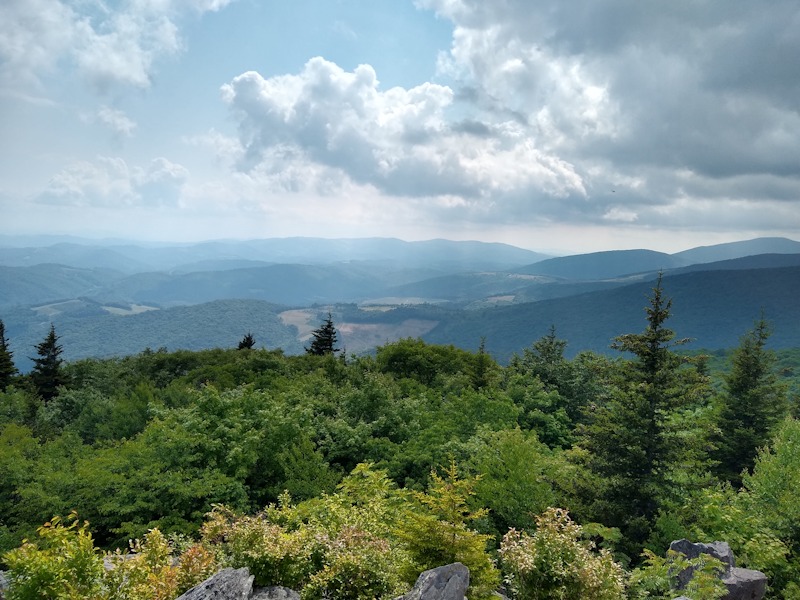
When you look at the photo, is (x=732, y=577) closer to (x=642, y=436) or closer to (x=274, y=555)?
(x=642, y=436)

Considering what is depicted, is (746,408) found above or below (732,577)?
below

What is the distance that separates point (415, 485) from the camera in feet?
61.1

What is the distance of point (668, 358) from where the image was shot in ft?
58.5

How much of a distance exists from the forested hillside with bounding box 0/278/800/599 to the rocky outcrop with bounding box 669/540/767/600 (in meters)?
0.74

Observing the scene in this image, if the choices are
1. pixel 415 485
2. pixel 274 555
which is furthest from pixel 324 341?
pixel 274 555

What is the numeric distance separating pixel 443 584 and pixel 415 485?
1073 cm

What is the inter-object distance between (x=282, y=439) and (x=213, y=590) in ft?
37.1

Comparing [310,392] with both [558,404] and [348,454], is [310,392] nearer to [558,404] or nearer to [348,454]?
[348,454]

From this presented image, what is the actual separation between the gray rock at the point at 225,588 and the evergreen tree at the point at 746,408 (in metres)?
29.5

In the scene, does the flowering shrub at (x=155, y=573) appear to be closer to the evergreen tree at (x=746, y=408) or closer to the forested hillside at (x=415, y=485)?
the forested hillside at (x=415, y=485)

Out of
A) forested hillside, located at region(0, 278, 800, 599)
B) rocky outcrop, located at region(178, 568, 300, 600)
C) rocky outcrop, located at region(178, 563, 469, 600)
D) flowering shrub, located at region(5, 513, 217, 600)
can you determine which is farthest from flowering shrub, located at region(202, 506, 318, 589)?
flowering shrub, located at region(5, 513, 217, 600)

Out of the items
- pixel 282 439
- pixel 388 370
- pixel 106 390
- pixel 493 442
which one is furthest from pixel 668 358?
pixel 106 390

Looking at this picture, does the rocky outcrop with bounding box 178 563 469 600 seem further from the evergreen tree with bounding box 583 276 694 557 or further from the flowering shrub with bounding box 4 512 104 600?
the evergreen tree with bounding box 583 276 694 557

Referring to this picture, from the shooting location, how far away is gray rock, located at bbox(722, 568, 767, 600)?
11109mm
